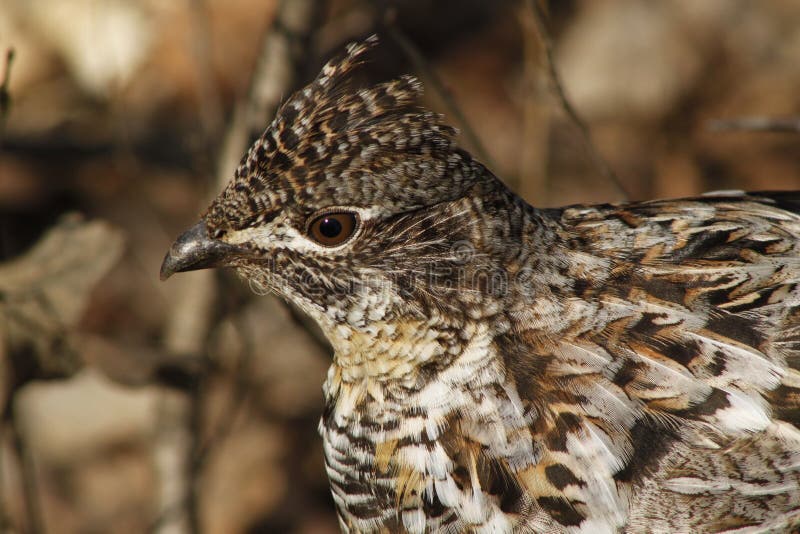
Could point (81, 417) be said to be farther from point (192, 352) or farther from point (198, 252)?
point (198, 252)

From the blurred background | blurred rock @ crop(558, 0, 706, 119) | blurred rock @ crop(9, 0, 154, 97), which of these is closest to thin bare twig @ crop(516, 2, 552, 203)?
the blurred background

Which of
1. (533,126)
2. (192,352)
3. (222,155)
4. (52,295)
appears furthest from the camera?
(533,126)

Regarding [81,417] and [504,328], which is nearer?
[504,328]

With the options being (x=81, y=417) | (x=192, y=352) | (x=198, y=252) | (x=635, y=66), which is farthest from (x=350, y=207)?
(x=635, y=66)

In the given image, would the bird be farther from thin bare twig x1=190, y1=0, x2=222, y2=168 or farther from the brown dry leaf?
thin bare twig x1=190, y1=0, x2=222, y2=168

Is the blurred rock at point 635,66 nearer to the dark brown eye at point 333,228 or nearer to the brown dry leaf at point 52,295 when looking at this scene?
the brown dry leaf at point 52,295

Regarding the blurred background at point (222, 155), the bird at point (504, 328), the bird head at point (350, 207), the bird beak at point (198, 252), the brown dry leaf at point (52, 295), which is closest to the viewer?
the bird at point (504, 328)

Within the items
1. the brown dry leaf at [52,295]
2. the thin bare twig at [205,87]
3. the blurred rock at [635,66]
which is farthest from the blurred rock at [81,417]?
the blurred rock at [635,66]

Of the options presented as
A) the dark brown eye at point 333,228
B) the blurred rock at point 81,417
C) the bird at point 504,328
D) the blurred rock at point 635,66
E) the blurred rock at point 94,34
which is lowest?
the blurred rock at point 81,417
